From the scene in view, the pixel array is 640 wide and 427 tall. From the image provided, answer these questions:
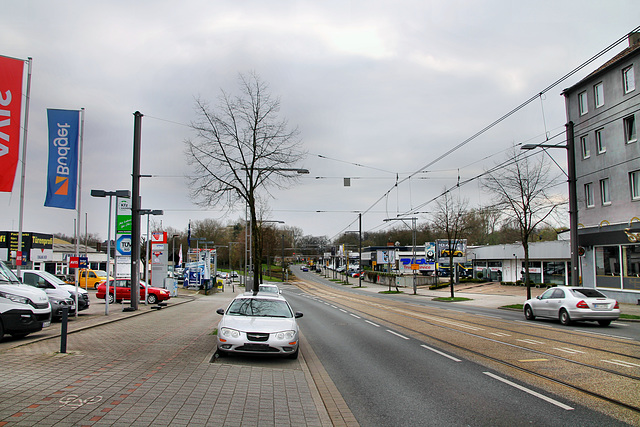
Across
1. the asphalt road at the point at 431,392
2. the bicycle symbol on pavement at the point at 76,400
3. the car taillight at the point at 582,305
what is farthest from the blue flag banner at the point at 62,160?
the car taillight at the point at 582,305

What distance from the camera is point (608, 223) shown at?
95.0 ft

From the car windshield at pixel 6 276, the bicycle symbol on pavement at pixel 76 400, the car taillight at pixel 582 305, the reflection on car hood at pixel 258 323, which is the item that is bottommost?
the car taillight at pixel 582 305

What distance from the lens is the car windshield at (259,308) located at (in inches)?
441

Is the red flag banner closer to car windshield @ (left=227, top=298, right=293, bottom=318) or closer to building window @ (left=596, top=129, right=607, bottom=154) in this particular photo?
car windshield @ (left=227, top=298, right=293, bottom=318)

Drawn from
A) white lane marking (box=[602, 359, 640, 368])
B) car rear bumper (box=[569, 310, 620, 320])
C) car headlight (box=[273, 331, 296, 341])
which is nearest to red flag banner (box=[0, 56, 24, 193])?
car headlight (box=[273, 331, 296, 341])

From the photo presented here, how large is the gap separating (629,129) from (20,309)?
30.7 metres

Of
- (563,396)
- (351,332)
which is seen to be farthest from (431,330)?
(563,396)

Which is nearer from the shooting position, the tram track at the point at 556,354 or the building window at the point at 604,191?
the tram track at the point at 556,354

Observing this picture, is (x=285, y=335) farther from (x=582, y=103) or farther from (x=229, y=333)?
(x=582, y=103)

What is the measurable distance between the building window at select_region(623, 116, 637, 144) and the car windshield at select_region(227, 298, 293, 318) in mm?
25081

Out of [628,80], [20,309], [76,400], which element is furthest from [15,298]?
[628,80]

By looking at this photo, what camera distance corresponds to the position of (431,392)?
7516 mm

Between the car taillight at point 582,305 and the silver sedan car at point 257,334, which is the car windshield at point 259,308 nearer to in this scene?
the silver sedan car at point 257,334

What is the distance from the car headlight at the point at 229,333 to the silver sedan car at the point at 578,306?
13201 millimetres
